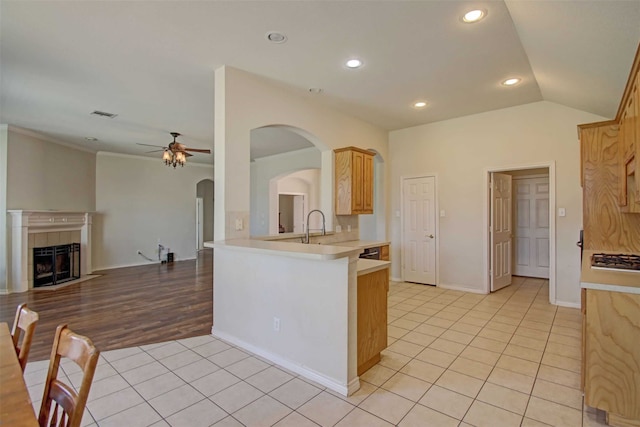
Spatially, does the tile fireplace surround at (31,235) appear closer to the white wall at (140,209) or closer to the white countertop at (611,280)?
the white wall at (140,209)

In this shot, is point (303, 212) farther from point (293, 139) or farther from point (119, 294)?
point (119, 294)

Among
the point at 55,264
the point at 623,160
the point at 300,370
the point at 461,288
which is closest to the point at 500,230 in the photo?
the point at 461,288

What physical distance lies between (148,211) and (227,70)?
598 centimetres

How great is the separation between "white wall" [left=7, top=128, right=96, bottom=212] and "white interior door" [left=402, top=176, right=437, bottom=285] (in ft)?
22.4

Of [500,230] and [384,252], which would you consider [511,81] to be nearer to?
[500,230]

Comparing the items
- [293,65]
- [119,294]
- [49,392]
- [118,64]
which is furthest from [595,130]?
[119,294]

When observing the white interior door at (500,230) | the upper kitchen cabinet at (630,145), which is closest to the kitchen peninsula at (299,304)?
the upper kitchen cabinet at (630,145)

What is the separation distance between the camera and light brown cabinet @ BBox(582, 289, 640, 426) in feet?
5.87

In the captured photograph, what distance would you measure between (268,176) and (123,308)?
15.8ft

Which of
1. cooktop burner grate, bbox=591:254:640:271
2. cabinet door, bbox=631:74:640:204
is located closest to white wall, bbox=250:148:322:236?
cooktop burner grate, bbox=591:254:640:271

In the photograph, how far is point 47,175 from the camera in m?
6.05

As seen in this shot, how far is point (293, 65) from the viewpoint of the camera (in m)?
3.23

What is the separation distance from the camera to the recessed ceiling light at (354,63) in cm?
315

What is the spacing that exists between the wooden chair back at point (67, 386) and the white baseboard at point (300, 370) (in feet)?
5.36
